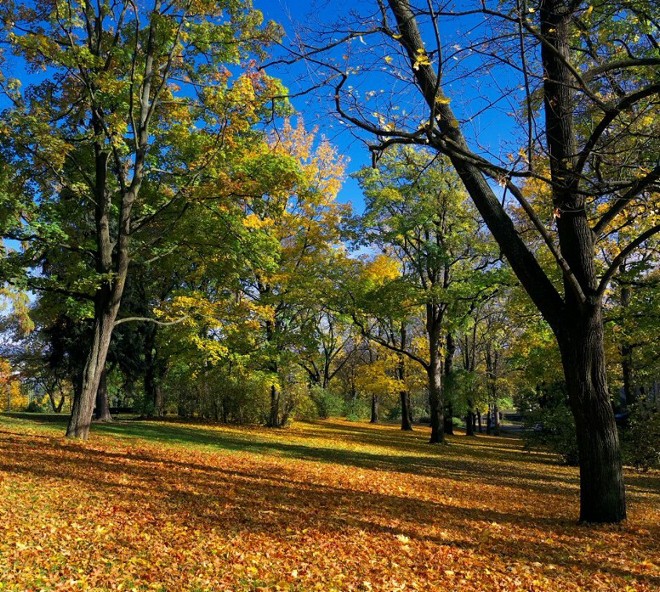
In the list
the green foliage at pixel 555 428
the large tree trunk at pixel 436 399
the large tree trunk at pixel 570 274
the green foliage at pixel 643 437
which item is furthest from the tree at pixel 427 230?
the large tree trunk at pixel 570 274

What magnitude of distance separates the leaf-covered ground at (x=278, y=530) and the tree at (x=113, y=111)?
12.9 ft

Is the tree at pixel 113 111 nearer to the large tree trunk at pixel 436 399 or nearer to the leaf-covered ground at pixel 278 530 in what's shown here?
the leaf-covered ground at pixel 278 530

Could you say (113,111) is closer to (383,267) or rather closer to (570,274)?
(570,274)

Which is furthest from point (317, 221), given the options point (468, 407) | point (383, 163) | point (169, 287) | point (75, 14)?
point (468, 407)

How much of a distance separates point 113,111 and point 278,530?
9.96 meters

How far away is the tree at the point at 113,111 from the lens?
10.0 m

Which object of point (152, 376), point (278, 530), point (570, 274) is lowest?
point (278, 530)

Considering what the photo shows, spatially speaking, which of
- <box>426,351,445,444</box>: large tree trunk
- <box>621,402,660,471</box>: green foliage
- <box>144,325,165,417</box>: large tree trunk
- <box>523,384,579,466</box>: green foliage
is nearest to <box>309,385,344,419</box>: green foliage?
<box>426,351,445,444</box>: large tree trunk

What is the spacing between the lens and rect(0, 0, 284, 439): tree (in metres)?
10.0

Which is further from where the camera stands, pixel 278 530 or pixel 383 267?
pixel 383 267

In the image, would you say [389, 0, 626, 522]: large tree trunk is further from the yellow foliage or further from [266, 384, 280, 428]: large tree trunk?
the yellow foliage

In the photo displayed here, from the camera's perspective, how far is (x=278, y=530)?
16.6ft

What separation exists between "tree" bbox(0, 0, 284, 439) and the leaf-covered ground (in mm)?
3921

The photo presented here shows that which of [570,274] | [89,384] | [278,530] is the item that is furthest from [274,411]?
[570,274]
